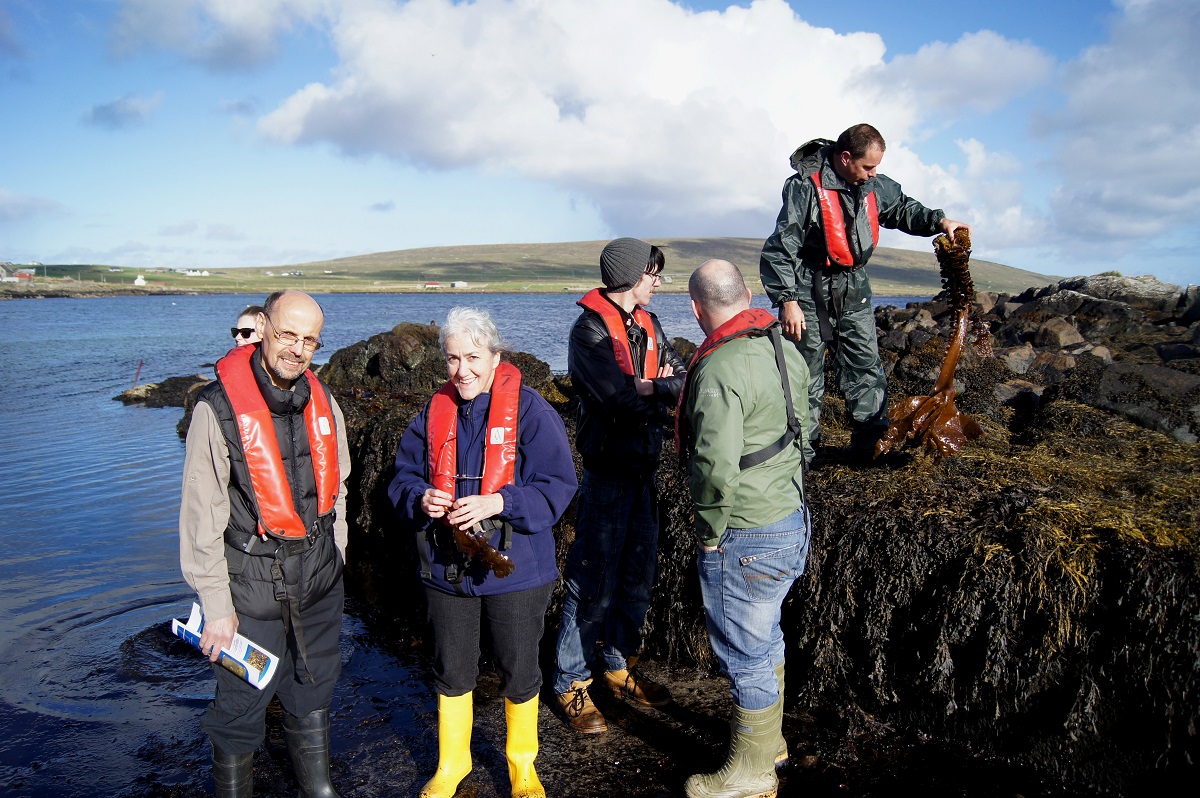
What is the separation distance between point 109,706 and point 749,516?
14.4 ft

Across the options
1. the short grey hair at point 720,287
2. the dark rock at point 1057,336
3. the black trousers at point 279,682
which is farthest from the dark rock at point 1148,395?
the dark rock at point 1057,336

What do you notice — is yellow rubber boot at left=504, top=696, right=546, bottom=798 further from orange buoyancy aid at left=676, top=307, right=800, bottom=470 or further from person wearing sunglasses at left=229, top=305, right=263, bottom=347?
person wearing sunglasses at left=229, top=305, right=263, bottom=347

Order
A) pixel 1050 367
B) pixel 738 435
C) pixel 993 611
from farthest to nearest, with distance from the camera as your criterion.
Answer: pixel 1050 367
pixel 993 611
pixel 738 435

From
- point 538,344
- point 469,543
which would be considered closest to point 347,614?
point 469,543

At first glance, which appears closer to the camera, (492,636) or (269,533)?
(269,533)

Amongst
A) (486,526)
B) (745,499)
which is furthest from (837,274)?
(486,526)

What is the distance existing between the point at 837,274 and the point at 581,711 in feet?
11.3

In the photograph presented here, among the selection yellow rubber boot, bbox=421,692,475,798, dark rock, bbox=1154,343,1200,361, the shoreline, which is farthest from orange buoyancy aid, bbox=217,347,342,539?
the shoreline

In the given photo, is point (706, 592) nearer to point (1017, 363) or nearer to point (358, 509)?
point (358, 509)

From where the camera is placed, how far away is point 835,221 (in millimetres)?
5316

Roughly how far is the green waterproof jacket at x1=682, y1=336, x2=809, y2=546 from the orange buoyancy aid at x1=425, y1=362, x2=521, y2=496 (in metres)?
0.79

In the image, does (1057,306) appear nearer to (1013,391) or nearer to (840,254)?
(1013,391)

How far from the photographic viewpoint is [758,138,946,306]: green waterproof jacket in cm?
533

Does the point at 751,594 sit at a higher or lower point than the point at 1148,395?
lower
